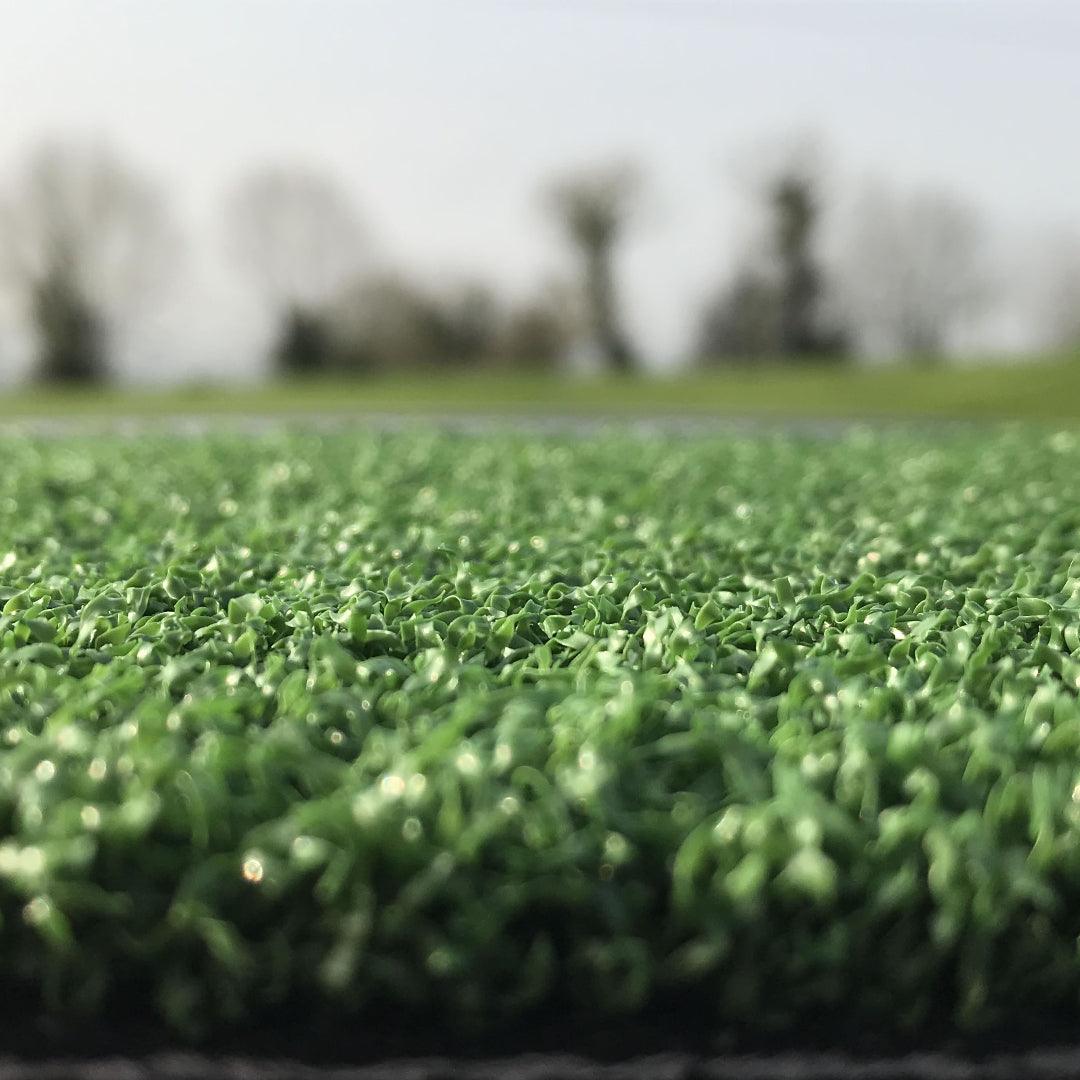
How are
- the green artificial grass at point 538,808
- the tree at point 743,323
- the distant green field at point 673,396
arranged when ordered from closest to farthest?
1. the green artificial grass at point 538,808
2. the distant green field at point 673,396
3. the tree at point 743,323

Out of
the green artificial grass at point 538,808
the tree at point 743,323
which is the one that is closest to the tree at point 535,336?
the tree at point 743,323

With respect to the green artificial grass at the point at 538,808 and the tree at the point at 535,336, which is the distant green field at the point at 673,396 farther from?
the green artificial grass at the point at 538,808

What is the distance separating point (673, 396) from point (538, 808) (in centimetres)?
3157

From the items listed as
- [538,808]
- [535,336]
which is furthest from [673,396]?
[538,808]

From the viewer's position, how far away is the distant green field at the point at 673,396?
29469 millimetres

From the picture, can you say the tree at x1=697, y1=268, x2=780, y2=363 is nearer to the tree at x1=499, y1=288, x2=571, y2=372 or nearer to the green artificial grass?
the tree at x1=499, y1=288, x2=571, y2=372

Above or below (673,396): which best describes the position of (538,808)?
below

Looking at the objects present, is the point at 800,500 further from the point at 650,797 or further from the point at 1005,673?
the point at 650,797

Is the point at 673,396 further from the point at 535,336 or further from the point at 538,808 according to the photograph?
the point at 538,808

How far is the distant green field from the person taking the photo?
1160 inches

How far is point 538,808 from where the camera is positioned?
2.72 m

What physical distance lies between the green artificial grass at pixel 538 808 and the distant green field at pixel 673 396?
894 inches

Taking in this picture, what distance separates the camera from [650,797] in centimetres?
280

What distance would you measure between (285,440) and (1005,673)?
10.5m
